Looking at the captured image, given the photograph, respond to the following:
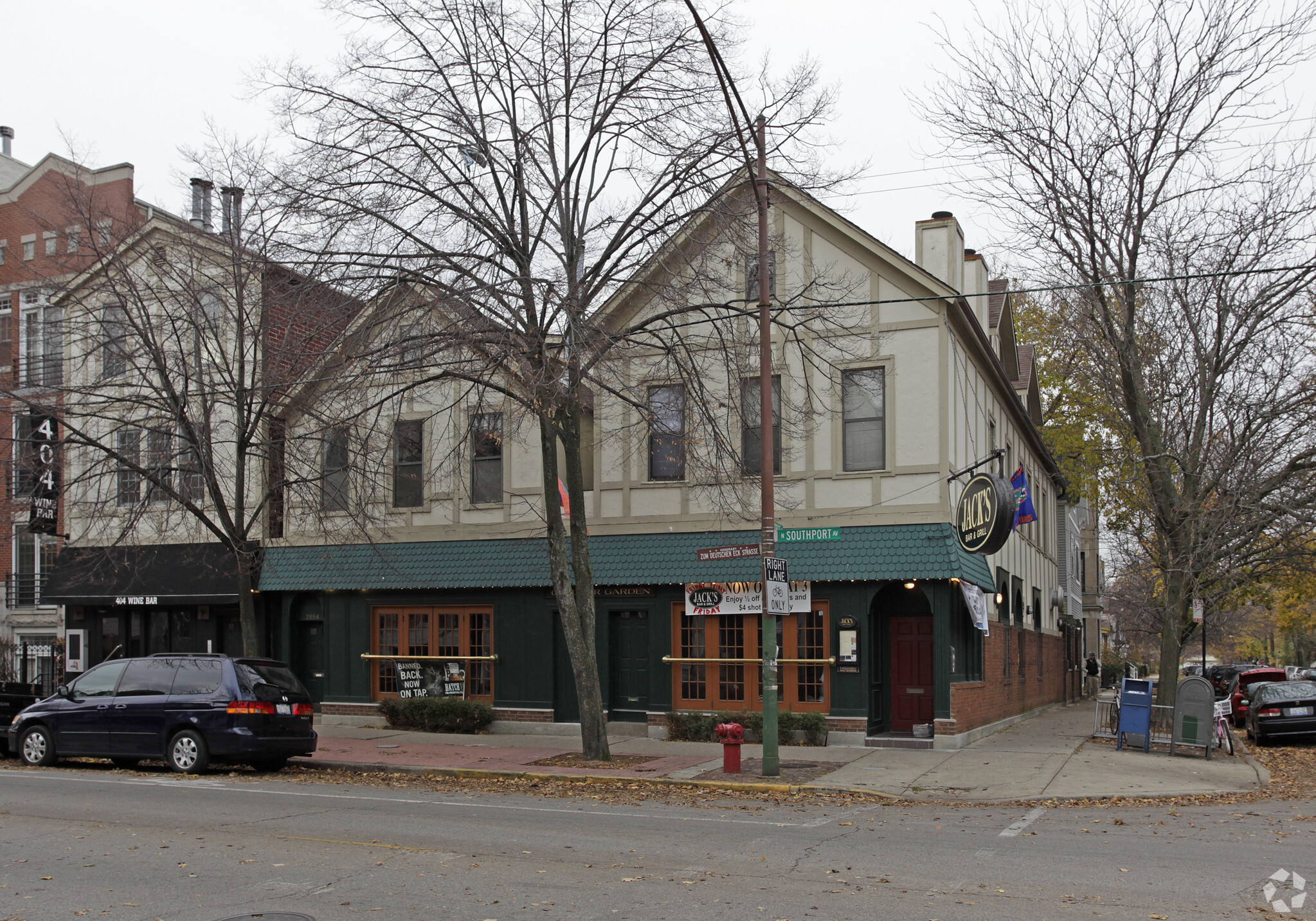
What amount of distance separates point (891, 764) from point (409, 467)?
11.7 meters

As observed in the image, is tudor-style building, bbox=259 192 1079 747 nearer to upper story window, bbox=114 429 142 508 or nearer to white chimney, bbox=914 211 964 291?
white chimney, bbox=914 211 964 291

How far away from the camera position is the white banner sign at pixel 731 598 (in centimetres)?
1952

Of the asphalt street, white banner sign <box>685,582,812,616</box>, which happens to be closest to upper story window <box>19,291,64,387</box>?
the asphalt street

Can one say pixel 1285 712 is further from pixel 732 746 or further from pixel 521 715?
pixel 521 715

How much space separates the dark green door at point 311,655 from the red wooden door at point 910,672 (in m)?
11.6

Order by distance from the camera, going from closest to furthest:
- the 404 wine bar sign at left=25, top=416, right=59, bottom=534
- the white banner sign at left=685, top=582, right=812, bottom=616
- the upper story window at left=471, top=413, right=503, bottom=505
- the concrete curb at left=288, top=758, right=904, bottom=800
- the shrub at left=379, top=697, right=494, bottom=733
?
the concrete curb at left=288, top=758, right=904, bottom=800 → the white banner sign at left=685, top=582, right=812, bottom=616 → the 404 wine bar sign at left=25, top=416, right=59, bottom=534 → the shrub at left=379, top=697, right=494, bottom=733 → the upper story window at left=471, top=413, right=503, bottom=505

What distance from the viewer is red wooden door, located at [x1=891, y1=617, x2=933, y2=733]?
1986cm

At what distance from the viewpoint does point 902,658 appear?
Result: 20094 millimetres

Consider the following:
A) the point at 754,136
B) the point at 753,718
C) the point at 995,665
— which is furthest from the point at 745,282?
the point at 995,665

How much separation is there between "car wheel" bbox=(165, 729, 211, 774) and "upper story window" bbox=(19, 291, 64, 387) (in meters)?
7.49

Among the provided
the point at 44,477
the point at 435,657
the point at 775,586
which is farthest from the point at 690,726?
the point at 44,477

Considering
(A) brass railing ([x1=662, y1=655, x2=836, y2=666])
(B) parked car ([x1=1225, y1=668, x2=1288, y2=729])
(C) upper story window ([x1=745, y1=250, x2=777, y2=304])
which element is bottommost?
(B) parked car ([x1=1225, y1=668, x2=1288, y2=729])

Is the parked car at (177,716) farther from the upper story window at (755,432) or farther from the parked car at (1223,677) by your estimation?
the parked car at (1223,677)

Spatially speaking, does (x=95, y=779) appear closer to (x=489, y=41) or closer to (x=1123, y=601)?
(x=489, y=41)
